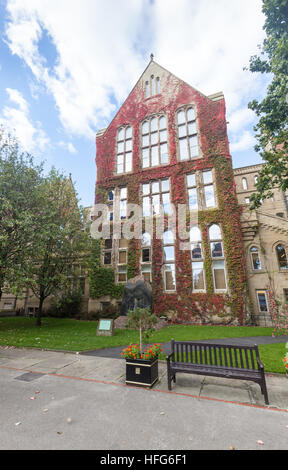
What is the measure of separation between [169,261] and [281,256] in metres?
9.64

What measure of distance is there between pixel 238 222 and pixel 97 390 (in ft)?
56.7

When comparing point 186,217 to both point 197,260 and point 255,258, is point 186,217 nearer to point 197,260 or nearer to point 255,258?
point 197,260

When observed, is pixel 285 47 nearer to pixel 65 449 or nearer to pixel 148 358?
pixel 148 358

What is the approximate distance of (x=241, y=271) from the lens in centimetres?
1814

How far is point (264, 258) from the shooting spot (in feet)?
62.6

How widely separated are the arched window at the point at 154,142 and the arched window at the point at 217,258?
9298 mm

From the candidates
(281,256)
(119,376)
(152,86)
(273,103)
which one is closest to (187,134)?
(152,86)

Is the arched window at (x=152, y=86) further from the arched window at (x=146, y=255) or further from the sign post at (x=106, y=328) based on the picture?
the sign post at (x=106, y=328)

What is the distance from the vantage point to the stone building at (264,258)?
1819 cm

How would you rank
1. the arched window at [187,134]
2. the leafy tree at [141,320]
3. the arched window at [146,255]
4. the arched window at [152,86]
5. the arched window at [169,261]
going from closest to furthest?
the leafy tree at [141,320], the arched window at [169,261], the arched window at [146,255], the arched window at [187,134], the arched window at [152,86]

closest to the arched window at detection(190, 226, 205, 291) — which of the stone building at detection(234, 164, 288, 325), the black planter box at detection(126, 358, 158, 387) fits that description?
the stone building at detection(234, 164, 288, 325)

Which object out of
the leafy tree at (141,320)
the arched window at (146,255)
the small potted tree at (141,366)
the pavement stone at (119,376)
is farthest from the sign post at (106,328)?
the arched window at (146,255)

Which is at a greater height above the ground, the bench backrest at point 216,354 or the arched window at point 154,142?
the arched window at point 154,142

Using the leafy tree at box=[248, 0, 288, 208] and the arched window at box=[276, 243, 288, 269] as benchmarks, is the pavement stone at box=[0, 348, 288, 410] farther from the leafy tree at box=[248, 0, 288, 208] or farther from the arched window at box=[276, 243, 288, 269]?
the arched window at box=[276, 243, 288, 269]
